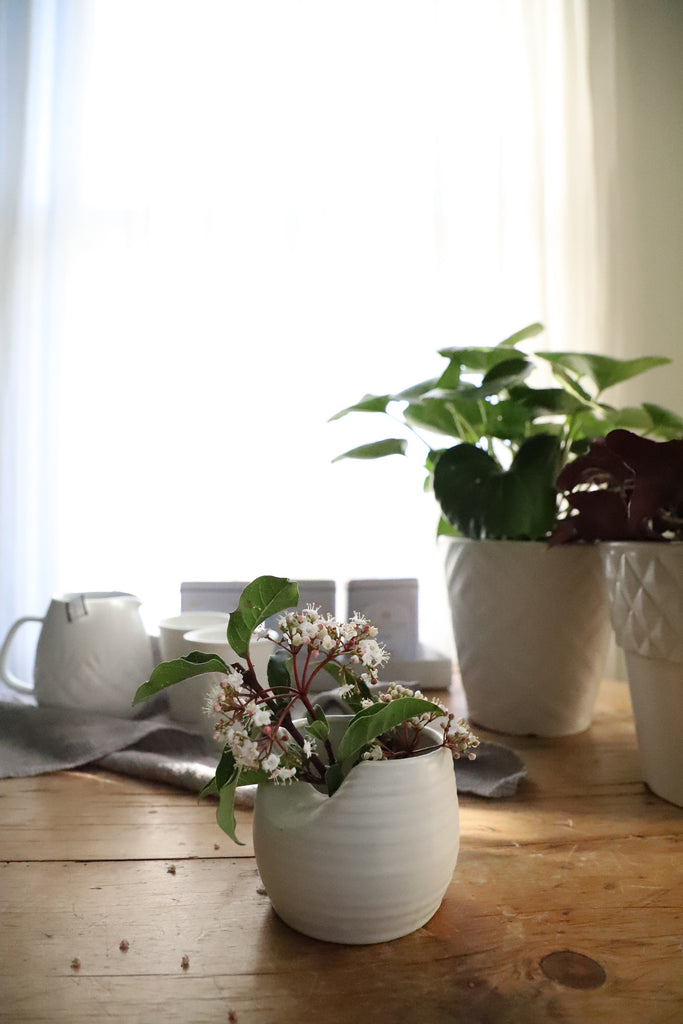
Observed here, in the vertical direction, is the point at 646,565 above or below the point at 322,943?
above

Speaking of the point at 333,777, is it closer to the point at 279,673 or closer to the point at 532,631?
the point at 279,673

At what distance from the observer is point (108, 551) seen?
5.76 ft

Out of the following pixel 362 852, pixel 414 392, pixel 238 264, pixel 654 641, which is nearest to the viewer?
pixel 362 852

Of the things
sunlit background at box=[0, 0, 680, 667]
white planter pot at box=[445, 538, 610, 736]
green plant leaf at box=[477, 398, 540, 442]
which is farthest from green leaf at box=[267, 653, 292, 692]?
sunlit background at box=[0, 0, 680, 667]

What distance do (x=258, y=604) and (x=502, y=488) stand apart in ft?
1.28

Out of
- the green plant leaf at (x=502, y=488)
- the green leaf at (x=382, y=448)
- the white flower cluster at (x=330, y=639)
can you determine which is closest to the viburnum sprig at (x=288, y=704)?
the white flower cluster at (x=330, y=639)

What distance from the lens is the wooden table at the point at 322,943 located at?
1.09 feet

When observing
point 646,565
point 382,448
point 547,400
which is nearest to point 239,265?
point 382,448

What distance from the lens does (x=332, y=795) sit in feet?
1.23

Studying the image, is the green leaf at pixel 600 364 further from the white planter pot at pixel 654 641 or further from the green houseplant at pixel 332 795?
the green houseplant at pixel 332 795

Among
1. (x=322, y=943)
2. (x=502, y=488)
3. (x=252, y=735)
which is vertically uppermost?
(x=502, y=488)

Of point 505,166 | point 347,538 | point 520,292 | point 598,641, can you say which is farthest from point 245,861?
point 505,166

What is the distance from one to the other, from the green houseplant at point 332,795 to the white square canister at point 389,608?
534 millimetres

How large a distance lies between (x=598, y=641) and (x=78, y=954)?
22.3 inches
